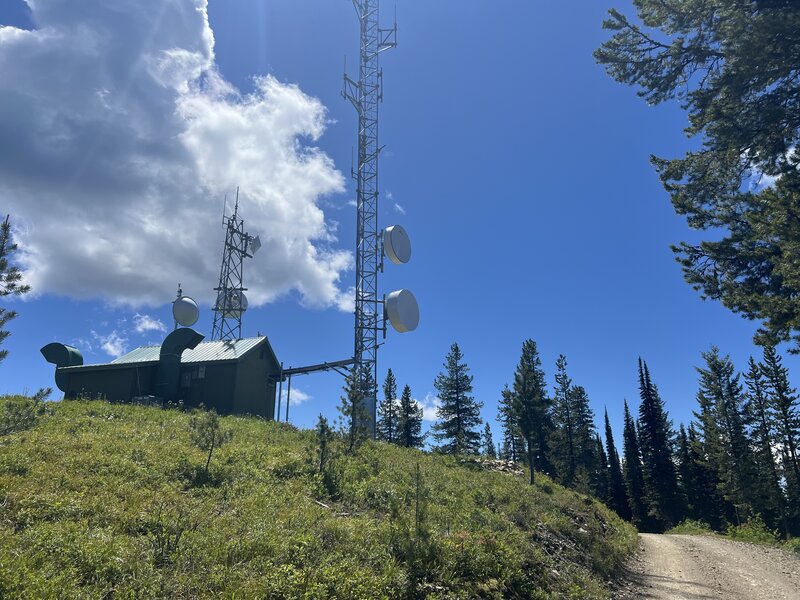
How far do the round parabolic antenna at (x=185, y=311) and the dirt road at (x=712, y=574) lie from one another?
29.4 m

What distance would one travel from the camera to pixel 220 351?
30.7 m

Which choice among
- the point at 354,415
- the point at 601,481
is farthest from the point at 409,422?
the point at 354,415

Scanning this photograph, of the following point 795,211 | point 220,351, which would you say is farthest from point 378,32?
point 795,211

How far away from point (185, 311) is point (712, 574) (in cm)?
3162

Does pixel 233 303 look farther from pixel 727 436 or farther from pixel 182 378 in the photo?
pixel 727 436

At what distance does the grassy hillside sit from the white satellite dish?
18.5 m

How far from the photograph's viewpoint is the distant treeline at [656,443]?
109 ft

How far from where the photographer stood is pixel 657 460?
159 feet

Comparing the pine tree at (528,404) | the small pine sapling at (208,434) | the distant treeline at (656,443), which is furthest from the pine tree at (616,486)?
the small pine sapling at (208,434)

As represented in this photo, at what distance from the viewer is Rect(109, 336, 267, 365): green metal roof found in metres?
29.5

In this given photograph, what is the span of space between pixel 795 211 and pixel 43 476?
17.4 meters

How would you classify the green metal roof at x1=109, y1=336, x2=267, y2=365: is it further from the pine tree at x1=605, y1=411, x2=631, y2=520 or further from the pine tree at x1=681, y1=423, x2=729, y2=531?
the pine tree at x1=605, y1=411, x2=631, y2=520

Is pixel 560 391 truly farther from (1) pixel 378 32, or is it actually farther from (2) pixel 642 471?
(1) pixel 378 32

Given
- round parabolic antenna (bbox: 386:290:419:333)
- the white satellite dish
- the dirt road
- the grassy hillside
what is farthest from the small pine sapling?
the white satellite dish
